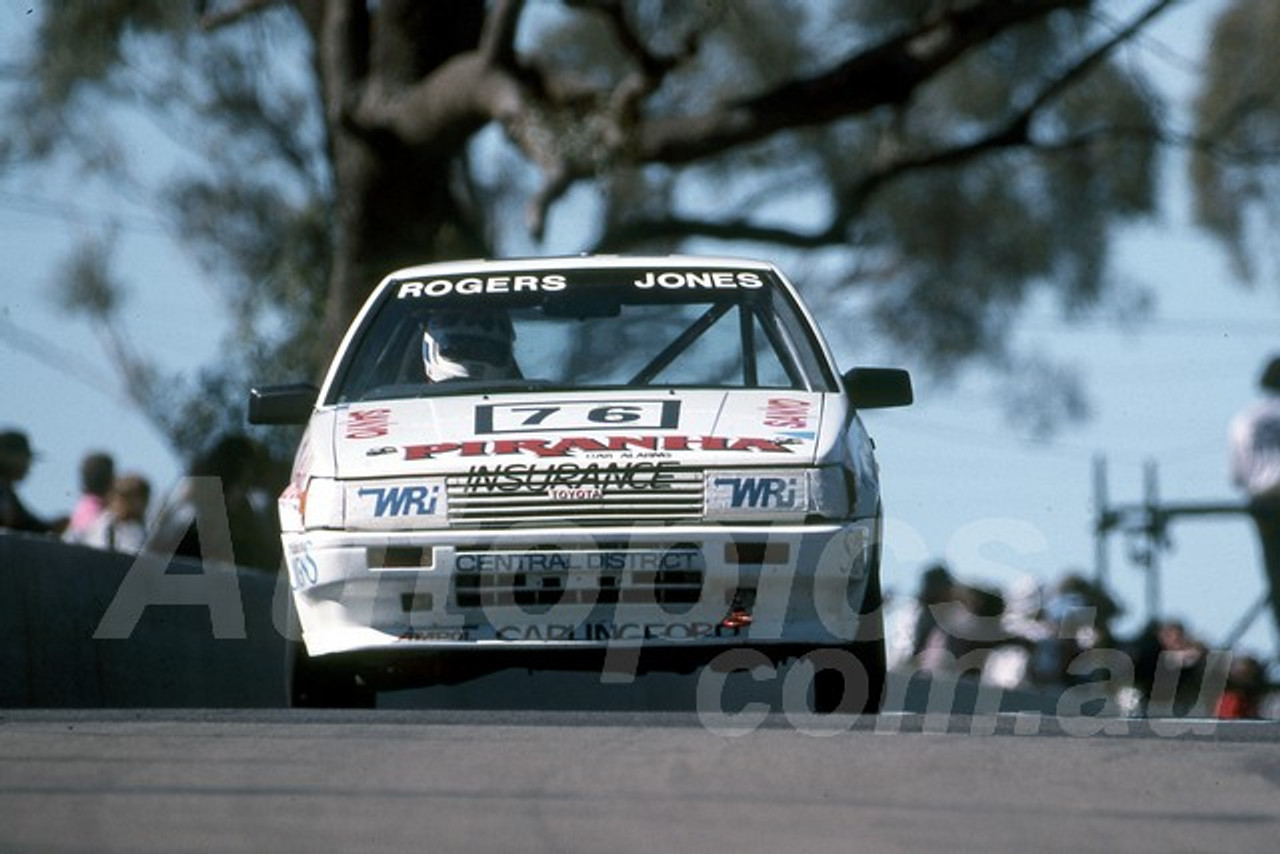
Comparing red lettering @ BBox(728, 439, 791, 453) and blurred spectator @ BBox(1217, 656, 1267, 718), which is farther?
blurred spectator @ BBox(1217, 656, 1267, 718)

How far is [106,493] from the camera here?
1381cm

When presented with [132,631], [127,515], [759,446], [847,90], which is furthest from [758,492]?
[847,90]

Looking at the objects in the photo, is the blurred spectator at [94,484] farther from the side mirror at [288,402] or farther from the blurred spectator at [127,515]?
the side mirror at [288,402]

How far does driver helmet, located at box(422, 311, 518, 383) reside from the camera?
1008 centimetres

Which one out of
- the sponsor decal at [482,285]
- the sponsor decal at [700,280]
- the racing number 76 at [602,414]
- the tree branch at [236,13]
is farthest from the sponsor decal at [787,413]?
the tree branch at [236,13]

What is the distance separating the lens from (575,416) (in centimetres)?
920

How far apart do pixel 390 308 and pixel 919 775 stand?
419cm

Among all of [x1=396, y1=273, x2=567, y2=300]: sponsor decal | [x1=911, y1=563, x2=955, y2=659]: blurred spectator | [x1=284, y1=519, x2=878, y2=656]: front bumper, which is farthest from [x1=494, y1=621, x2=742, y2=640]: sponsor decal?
[x1=911, y1=563, x2=955, y2=659]: blurred spectator

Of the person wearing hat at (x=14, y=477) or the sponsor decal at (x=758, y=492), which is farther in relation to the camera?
the person wearing hat at (x=14, y=477)

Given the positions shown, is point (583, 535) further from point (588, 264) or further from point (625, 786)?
point (625, 786)

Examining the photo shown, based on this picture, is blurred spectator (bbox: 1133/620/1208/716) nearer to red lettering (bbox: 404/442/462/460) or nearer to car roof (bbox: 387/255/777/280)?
car roof (bbox: 387/255/777/280)

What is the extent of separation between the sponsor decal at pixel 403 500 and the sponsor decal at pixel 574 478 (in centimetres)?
12

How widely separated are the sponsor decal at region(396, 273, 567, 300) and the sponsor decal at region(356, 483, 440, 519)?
63.6 inches

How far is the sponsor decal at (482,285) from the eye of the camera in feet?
34.1
